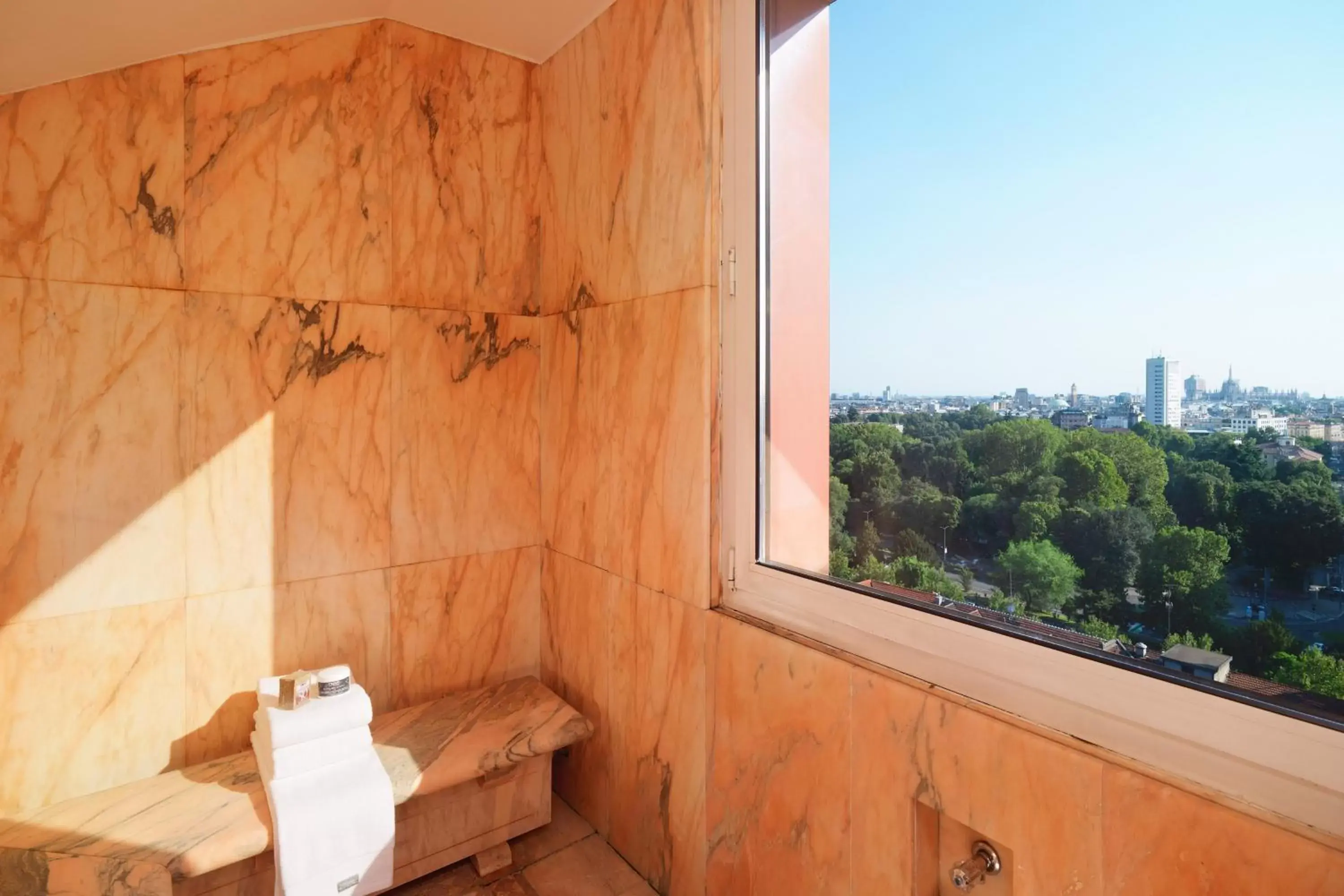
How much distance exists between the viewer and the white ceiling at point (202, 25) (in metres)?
1.23

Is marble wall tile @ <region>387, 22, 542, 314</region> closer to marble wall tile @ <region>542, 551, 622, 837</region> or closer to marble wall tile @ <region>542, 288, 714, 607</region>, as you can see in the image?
marble wall tile @ <region>542, 288, 714, 607</region>

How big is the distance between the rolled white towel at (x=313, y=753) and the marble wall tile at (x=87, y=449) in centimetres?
46

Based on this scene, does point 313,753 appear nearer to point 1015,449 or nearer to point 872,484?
point 872,484

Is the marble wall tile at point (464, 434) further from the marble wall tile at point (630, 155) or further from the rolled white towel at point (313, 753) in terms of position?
the rolled white towel at point (313, 753)

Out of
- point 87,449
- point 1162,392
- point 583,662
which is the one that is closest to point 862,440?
point 1162,392

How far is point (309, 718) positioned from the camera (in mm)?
1511

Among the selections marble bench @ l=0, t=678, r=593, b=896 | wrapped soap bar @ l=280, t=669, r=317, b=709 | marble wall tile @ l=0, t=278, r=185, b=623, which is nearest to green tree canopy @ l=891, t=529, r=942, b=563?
marble bench @ l=0, t=678, r=593, b=896

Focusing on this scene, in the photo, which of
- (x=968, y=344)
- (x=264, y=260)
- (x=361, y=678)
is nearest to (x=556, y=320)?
(x=264, y=260)

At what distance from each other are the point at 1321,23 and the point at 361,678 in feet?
7.22

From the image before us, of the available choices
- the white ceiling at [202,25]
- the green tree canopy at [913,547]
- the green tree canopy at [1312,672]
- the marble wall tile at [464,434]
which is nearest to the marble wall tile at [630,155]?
Result: the white ceiling at [202,25]

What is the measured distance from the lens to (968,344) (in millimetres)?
1141

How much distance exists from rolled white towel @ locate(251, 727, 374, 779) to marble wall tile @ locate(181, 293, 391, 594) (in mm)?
431

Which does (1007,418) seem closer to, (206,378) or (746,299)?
(746,299)

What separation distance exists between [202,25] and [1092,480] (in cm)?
195
